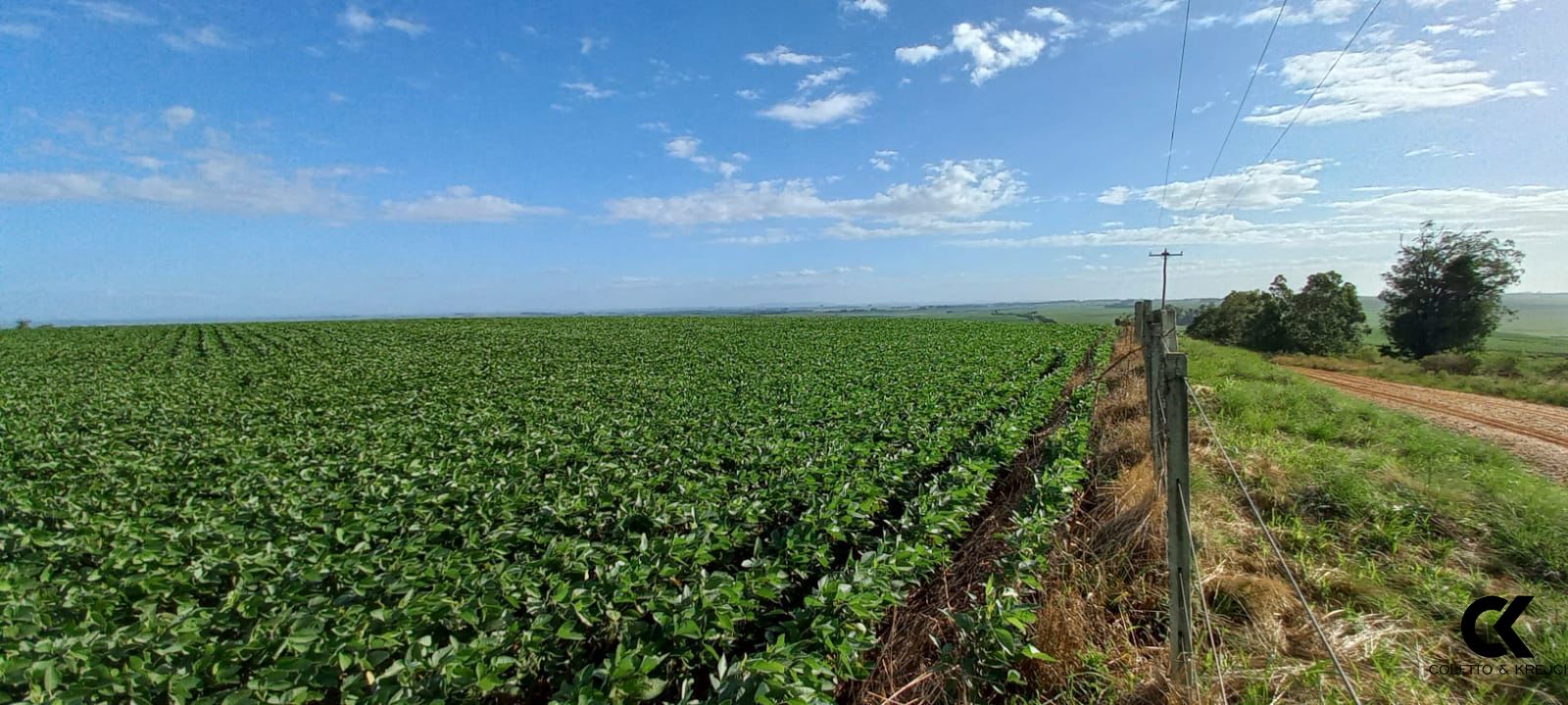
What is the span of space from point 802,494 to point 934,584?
151 centimetres

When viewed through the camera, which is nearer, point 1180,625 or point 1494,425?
point 1180,625

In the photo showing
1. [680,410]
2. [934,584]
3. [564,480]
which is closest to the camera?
[934,584]

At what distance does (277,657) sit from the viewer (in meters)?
2.68

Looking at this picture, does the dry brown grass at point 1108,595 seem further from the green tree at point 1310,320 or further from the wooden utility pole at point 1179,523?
the green tree at point 1310,320

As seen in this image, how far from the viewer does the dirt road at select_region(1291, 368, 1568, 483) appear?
8430 millimetres

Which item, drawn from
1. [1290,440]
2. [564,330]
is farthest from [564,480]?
[564,330]

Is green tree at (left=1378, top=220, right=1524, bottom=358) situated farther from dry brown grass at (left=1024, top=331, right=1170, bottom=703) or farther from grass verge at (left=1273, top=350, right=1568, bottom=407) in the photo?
dry brown grass at (left=1024, top=331, right=1170, bottom=703)

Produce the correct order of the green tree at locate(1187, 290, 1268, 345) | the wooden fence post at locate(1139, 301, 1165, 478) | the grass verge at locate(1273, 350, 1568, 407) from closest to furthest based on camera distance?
the wooden fence post at locate(1139, 301, 1165, 478) < the grass verge at locate(1273, 350, 1568, 407) < the green tree at locate(1187, 290, 1268, 345)

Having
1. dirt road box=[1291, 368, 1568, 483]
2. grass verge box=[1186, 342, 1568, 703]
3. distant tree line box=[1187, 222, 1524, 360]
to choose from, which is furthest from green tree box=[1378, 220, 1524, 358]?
grass verge box=[1186, 342, 1568, 703]

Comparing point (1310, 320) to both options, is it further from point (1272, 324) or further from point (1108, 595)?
point (1108, 595)

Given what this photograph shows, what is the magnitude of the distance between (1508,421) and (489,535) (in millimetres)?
19455

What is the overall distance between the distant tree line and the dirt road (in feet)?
80.5

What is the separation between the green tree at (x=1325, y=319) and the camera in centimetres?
4269

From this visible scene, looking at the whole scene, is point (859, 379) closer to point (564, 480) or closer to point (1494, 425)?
point (564, 480)
